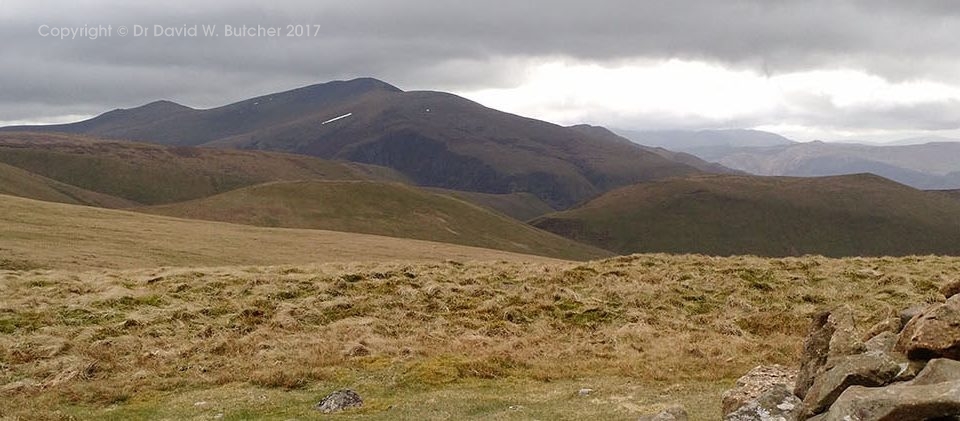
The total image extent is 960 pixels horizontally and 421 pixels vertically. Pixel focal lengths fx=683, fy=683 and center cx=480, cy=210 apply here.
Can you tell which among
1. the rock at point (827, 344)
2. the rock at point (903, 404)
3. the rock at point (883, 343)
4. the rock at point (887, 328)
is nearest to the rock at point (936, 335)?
the rock at point (883, 343)

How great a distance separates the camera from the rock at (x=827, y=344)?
1390 cm

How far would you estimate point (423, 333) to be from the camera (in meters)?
31.3

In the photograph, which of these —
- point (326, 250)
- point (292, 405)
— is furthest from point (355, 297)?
point (326, 250)

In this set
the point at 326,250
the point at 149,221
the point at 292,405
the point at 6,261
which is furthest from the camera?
the point at 149,221

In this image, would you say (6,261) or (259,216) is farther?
(259,216)

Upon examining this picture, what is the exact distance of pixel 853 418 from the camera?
33.2ft

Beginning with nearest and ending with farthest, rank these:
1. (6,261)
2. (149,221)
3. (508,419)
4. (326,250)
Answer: (508,419), (6,261), (326,250), (149,221)

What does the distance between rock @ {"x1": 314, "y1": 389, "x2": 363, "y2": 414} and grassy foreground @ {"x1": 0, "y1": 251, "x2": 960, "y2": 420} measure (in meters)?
0.54

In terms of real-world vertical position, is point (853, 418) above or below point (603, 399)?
above

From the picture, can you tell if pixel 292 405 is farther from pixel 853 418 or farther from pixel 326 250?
pixel 326 250

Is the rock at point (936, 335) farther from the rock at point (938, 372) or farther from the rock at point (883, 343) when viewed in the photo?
the rock at point (938, 372)

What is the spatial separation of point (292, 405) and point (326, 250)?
67382mm

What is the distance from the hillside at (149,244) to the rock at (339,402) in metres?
37.6

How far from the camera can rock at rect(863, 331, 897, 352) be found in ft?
45.7
